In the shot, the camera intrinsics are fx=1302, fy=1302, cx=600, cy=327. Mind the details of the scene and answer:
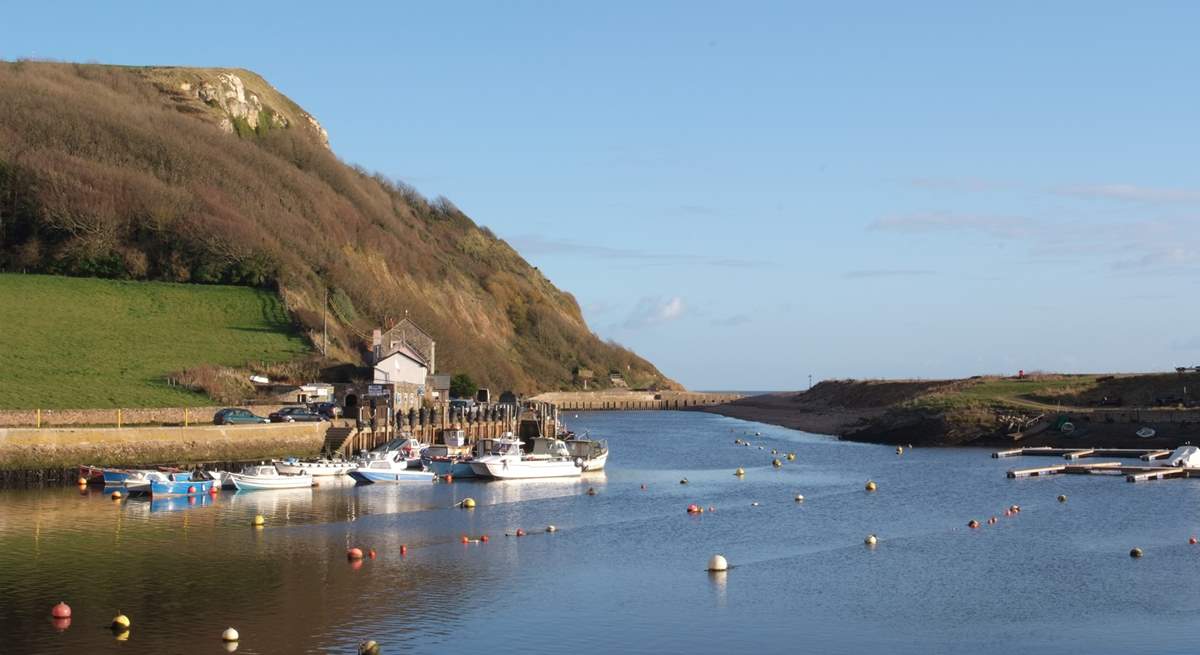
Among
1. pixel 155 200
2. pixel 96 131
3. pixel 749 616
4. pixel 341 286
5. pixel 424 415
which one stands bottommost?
pixel 749 616

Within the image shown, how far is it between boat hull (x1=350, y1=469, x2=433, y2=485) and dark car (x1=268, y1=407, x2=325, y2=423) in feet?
32.8

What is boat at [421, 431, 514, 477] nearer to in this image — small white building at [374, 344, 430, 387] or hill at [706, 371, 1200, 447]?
small white building at [374, 344, 430, 387]

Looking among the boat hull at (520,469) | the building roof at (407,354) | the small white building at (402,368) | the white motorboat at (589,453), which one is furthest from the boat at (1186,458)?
the building roof at (407,354)

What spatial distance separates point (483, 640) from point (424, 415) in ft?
181

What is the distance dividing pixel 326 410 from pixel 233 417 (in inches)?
345

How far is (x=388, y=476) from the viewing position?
232 feet

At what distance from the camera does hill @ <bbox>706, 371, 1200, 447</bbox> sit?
300 feet

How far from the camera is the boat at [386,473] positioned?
70250 mm

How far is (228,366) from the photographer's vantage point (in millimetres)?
91250

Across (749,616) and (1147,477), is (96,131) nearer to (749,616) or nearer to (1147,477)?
(1147,477)

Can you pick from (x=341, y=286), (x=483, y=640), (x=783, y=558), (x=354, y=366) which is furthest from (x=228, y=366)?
(x=483, y=640)

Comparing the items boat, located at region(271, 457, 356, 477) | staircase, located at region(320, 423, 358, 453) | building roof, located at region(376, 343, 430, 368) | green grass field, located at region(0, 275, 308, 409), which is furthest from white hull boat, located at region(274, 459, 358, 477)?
building roof, located at region(376, 343, 430, 368)

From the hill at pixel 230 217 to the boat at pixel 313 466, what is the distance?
33.2m

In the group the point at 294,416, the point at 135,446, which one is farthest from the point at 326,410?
the point at 135,446
